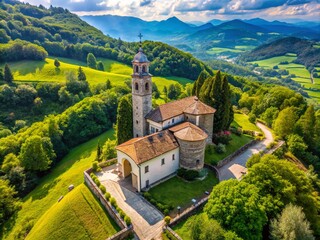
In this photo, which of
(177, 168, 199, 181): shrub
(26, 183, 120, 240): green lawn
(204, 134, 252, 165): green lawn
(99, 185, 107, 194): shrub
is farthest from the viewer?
(204, 134, 252, 165): green lawn

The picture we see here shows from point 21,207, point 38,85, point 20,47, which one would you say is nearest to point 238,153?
point 21,207

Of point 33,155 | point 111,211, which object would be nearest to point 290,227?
point 111,211

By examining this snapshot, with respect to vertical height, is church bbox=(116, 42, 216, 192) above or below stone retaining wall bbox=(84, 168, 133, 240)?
above

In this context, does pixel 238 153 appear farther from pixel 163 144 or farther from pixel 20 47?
pixel 20 47

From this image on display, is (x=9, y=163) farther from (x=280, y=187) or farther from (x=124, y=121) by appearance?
(x=280, y=187)

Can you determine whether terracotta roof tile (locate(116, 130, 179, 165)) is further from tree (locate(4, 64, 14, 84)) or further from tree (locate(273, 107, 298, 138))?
tree (locate(4, 64, 14, 84))

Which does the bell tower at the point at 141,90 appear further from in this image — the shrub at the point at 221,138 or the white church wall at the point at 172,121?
the shrub at the point at 221,138

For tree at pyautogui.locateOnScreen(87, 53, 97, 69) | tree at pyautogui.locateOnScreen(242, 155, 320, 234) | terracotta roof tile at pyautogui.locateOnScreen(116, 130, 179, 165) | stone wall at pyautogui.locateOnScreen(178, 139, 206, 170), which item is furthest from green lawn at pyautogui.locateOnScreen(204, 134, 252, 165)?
tree at pyautogui.locateOnScreen(87, 53, 97, 69)
